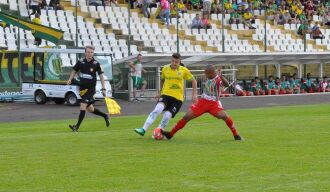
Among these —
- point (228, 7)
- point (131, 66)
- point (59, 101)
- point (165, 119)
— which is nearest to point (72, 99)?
point (59, 101)

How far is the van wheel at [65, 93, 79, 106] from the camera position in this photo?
100 ft

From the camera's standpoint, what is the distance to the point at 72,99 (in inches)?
1208

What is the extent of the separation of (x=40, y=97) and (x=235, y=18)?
715 inches

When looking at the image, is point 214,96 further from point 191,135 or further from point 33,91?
point 33,91

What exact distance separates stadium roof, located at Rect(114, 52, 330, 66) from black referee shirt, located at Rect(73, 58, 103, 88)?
15998mm

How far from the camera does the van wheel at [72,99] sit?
3061cm

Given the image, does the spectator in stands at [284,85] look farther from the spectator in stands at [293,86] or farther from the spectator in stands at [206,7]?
the spectator in stands at [206,7]

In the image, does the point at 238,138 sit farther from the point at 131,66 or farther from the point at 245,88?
the point at 245,88

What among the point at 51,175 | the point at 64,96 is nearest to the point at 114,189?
the point at 51,175

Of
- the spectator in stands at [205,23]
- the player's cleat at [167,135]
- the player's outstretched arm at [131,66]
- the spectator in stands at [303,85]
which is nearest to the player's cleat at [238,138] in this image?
the player's cleat at [167,135]

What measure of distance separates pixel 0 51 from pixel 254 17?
815 inches

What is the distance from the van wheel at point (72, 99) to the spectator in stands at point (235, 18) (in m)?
17.7

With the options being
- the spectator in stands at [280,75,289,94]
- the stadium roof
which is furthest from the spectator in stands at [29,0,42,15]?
the spectator in stands at [280,75,289,94]

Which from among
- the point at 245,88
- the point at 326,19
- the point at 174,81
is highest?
the point at 174,81
